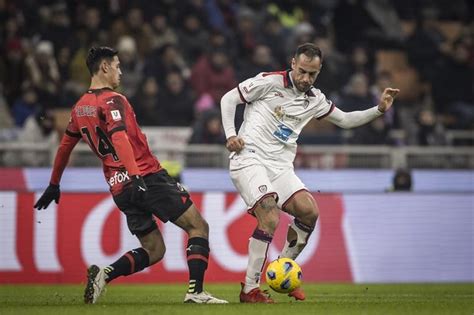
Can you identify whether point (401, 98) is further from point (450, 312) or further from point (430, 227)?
point (450, 312)

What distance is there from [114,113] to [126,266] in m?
1.50

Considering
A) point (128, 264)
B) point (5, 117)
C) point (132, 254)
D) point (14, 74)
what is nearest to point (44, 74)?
point (14, 74)

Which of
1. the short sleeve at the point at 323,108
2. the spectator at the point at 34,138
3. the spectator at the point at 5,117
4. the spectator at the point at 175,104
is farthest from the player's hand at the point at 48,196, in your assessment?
the spectator at the point at 175,104

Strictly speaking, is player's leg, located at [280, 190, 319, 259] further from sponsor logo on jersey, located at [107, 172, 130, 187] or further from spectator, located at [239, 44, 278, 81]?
spectator, located at [239, 44, 278, 81]

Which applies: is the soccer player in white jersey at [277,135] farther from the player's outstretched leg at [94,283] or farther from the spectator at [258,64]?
the spectator at [258,64]

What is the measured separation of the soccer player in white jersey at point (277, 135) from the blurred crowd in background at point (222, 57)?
742 centimetres

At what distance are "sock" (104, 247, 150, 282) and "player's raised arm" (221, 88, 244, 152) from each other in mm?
1315

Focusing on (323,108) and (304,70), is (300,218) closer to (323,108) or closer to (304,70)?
(323,108)

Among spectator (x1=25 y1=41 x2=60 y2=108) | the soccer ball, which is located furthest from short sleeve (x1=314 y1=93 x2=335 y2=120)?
spectator (x1=25 y1=41 x2=60 y2=108)

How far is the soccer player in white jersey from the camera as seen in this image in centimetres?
1118

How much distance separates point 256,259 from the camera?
10992mm

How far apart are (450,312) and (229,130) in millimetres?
2756

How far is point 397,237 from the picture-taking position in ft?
56.6

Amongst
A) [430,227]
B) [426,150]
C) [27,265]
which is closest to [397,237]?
[430,227]
